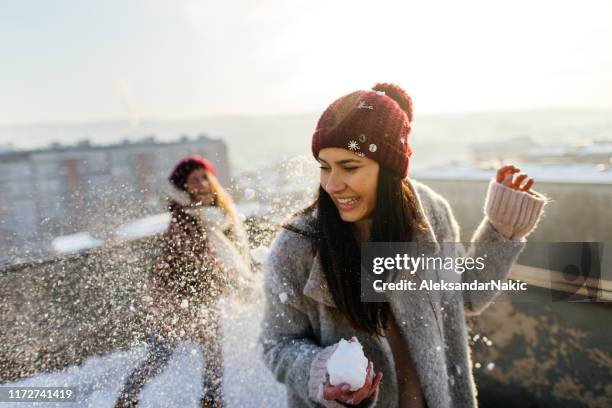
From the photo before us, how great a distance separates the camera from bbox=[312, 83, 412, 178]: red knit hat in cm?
136

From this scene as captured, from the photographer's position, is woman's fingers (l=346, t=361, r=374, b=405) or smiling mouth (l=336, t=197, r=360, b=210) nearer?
woman's fingers (l=346, t=361, r=374, b=405)

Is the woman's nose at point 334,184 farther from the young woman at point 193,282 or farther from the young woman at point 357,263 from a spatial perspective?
the young woman at point 193,282

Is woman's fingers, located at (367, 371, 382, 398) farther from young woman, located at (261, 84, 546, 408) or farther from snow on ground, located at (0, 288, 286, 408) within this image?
snow on ground, located at (0, 288, 286, 408)

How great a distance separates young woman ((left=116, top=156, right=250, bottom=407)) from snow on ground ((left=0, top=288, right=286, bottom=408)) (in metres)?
0.07

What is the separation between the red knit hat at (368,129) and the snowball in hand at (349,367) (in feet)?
2.15

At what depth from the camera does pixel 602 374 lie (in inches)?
84.3

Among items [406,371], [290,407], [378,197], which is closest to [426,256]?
[378,197]

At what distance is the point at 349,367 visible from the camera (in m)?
1.15

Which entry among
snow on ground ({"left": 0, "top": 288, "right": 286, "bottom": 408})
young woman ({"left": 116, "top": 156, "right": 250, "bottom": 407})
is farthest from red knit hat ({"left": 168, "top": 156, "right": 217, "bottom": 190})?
snow on ground ({"left": 0, "top": 288, "right": 286, "bottom": 408})

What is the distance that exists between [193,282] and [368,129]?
223cm

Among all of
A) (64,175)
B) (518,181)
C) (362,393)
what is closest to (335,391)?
(362,393)

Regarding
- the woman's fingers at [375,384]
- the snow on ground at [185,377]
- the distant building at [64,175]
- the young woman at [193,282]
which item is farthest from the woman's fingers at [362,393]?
the distant building at [64,175]

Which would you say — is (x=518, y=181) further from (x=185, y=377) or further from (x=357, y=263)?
(x=185, y=377)

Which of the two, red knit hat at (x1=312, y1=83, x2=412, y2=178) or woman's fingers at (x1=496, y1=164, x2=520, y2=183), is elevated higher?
red knit hat at (x1=312, y1=83, x2=412, y2=178)
